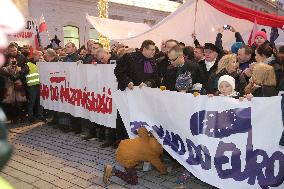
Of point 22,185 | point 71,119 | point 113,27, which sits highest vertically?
point 113,27

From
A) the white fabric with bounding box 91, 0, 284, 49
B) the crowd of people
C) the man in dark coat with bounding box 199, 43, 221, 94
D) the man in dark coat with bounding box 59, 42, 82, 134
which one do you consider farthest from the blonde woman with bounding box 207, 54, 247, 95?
the white fabric with bounding box 91, 0, 284, 49

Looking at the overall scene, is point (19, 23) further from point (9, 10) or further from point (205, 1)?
point (205, 1)

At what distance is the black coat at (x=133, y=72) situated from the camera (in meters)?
5.82

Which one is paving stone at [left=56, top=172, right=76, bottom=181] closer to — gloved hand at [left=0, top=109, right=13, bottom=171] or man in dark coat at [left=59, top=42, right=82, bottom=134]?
man in dark coat at [left=59, top=42, right=82, bottom=134]

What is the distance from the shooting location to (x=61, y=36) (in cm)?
2023

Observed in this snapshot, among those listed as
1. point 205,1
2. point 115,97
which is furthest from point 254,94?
point 205,1

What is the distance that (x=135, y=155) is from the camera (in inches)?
195

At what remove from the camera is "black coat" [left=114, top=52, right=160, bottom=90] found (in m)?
5.82

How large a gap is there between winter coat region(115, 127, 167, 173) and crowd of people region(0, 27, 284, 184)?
1cm

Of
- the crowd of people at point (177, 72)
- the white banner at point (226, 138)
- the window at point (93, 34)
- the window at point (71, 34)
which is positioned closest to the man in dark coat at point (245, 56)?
the crowd of people at point (177, 72)

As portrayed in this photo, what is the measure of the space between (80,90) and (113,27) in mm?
5595

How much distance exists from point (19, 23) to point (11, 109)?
874cm

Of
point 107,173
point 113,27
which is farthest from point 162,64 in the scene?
point 113,27

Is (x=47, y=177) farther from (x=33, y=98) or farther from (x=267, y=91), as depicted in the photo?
(x=33, y=98)
